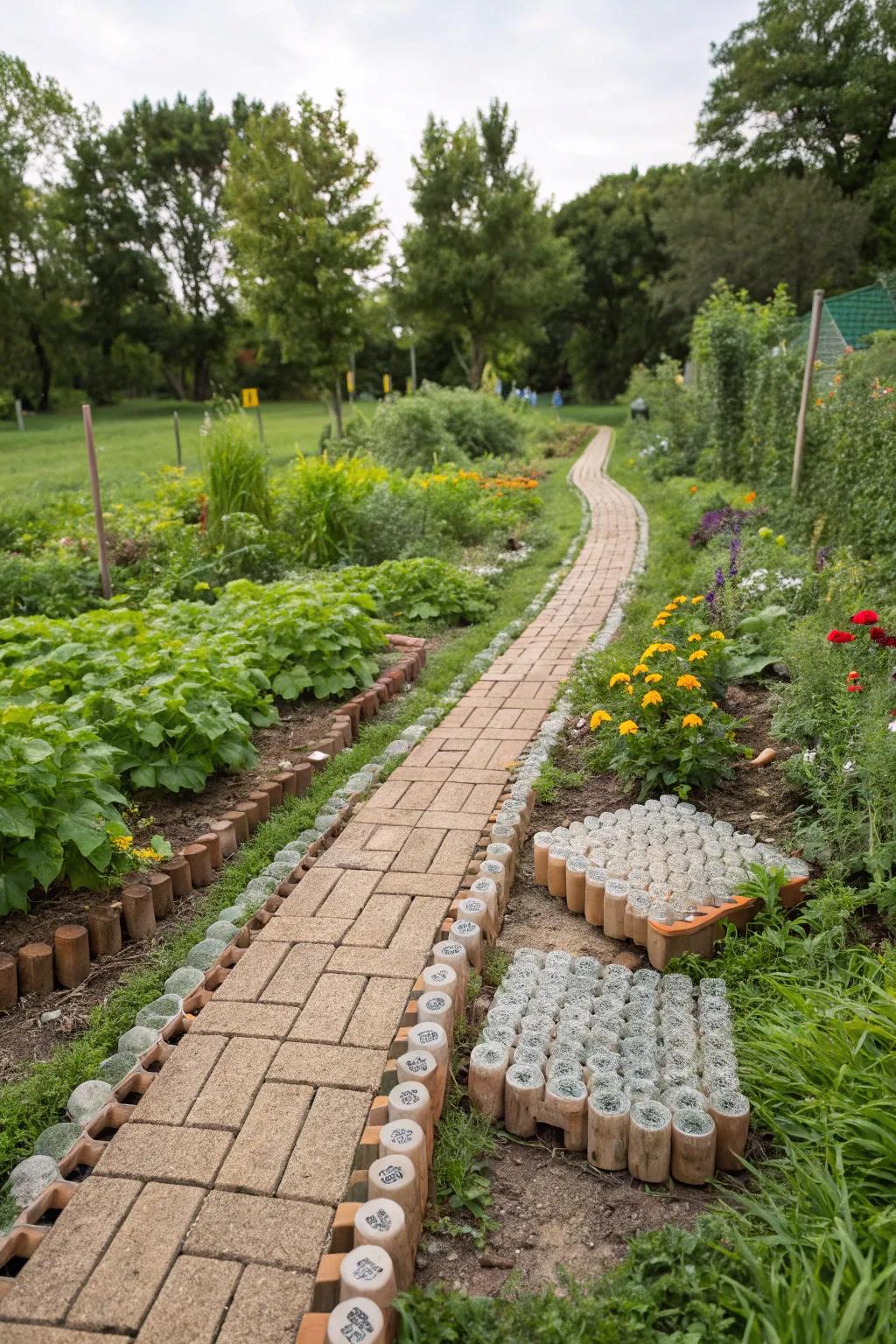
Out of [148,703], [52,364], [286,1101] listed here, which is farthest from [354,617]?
[52,364]

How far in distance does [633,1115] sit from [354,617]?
390 centimetres

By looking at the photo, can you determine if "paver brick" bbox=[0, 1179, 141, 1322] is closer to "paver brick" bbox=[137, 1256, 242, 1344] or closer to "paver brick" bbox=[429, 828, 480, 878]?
"paver brick" bbox=[137, 1256, 242, 1344]

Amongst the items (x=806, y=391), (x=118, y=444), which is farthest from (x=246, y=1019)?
(x=118, y=444)

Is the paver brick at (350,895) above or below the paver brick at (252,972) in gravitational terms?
above

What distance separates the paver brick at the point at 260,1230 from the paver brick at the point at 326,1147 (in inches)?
1.6

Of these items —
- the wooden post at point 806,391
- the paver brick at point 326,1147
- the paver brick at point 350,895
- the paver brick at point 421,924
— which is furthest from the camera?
the wooden post at point 806,391

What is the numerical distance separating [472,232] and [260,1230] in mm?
26100

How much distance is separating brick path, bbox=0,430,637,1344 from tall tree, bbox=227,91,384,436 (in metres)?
15.6

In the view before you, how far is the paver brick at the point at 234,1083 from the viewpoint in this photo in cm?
226

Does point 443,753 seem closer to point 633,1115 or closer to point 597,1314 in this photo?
point 633,1115

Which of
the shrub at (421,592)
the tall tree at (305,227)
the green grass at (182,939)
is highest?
the tall tree at (305,227)

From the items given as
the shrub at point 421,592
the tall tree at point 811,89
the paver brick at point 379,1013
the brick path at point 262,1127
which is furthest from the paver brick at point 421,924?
the tall tree at point 811,89

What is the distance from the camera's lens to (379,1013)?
2625mm

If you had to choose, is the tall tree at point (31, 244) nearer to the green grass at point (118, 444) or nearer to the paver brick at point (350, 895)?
the green grass at point (118, 444)
